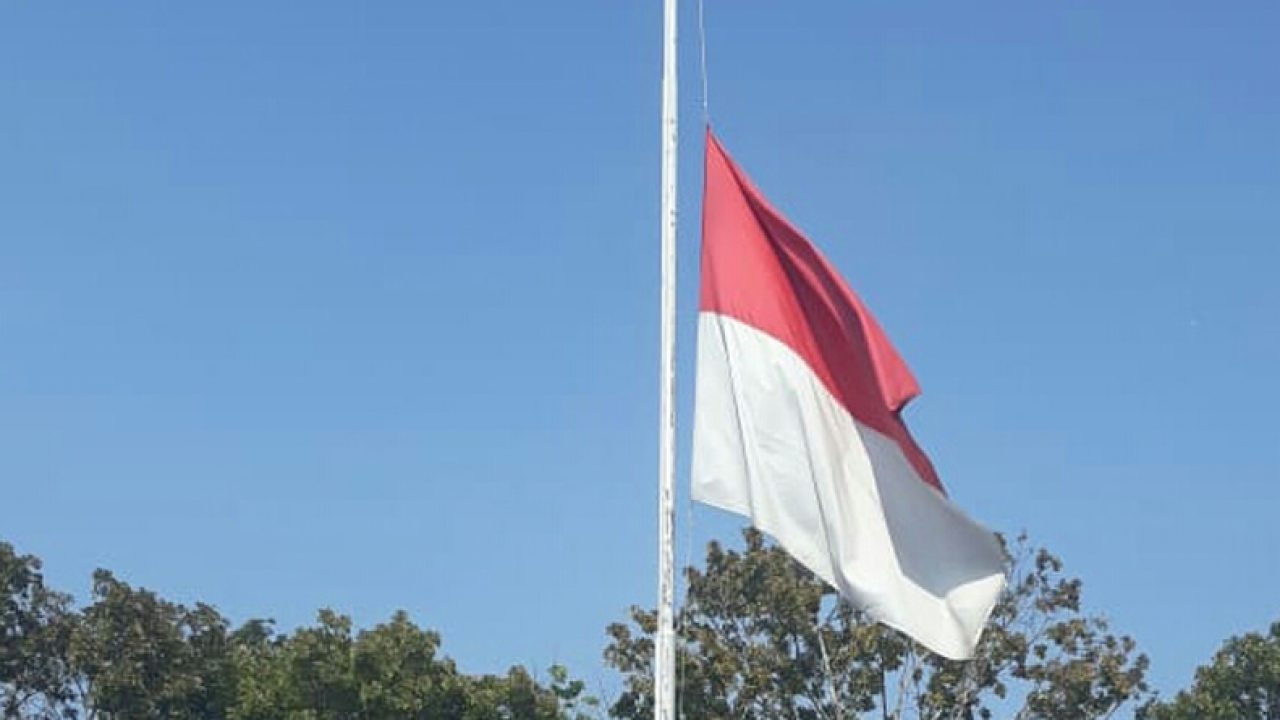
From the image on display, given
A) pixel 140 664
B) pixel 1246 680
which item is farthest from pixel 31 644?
pixel 1246 680

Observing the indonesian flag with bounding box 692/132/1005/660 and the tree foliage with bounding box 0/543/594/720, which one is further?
the tree foliage with bounding box 0/543/594/720

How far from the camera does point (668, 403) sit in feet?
40.9

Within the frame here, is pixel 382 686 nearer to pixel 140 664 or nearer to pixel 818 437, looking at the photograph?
pixel 140 664

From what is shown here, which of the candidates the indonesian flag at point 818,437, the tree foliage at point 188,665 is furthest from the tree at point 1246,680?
the indonesian flag at point 818,437

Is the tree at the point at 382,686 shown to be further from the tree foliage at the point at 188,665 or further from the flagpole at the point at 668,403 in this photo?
the flagpole at the point at 668,403

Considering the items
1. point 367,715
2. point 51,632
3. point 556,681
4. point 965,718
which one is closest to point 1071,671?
point 965,718

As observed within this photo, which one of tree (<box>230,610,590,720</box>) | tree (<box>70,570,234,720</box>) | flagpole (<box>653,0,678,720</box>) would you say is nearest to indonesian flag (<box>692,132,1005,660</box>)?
flagpole (<box>653,0,678,720</box>)

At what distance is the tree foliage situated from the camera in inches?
1501

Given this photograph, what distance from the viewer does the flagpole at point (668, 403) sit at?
12.2 m

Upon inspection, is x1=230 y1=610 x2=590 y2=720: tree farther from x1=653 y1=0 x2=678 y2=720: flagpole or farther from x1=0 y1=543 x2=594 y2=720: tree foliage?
x1=653 y1=0 x2=678 y2=720: flagpole

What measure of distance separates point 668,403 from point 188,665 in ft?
107

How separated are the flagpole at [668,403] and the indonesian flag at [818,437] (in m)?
0.27

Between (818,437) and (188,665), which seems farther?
(188,665)

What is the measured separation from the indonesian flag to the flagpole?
27cm
